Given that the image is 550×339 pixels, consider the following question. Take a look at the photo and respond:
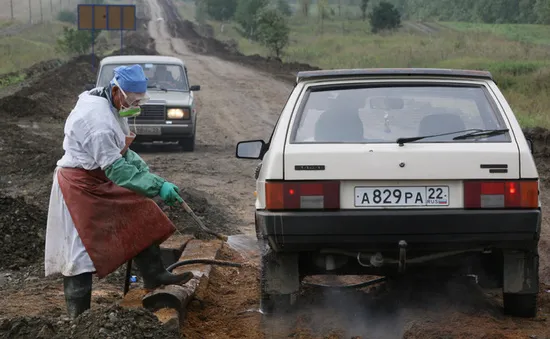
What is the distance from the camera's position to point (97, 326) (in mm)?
4887

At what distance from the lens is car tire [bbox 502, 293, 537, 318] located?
19.2 ft

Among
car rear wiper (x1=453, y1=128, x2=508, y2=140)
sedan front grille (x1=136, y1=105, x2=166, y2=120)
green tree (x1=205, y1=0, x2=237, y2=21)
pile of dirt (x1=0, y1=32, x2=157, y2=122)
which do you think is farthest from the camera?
green tree (x1=205, y1=0, x2=237, y2=21)

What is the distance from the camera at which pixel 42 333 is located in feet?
16.1

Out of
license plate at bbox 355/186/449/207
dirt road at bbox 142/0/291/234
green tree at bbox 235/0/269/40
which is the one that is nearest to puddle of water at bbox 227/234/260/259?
dirt road at bbox 142/0/291/234

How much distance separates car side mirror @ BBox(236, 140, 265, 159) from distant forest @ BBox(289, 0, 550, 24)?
87519 millimetres

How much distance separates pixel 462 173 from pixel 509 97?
911 inches

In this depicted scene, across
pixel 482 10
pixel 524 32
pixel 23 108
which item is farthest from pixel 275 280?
pixel 482 10

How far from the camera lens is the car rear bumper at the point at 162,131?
695 inches

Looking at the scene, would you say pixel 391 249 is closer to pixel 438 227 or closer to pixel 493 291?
pixel 438 227

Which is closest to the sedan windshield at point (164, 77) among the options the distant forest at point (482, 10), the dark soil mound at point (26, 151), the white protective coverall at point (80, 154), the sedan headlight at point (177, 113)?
the sedan headlight at point (177, 113)

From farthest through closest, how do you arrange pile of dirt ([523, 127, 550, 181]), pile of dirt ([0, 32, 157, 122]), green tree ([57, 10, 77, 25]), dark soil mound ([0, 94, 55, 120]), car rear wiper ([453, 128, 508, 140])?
1. green tree ([57, 10, 77, 25])
2. pile of dirt ([0, 32, 157, 122])
3. dark soil mound ([0, 94, 55, 120])
4. pile of dirt ([523, 127, 550, 181])
5. car rear wiper ([453, 128, 508, 140])

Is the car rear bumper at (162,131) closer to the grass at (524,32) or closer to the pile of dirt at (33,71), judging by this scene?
the pile of dirt at (33,71)

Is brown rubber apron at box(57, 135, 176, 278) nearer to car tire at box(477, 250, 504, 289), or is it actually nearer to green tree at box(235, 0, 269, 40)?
car tire at box(477, 250, 504, 289)

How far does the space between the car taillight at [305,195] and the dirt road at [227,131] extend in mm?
5080
